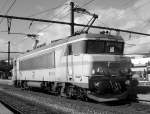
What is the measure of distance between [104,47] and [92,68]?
184 cm

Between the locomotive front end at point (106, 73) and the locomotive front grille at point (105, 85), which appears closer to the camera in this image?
the locomotive front grille at point (105, 85)

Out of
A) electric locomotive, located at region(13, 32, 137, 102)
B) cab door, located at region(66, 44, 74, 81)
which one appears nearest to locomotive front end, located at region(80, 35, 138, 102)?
electric locomotive, located at region(13, 32, 137, 102)

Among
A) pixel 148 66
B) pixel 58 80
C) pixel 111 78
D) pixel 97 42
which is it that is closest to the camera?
pixel 111 78

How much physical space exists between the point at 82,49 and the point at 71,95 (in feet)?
9.52

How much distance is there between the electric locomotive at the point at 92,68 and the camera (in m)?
13.8

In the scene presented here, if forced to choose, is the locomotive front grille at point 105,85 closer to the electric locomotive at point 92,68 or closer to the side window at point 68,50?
the electric locomotive at point 92,68

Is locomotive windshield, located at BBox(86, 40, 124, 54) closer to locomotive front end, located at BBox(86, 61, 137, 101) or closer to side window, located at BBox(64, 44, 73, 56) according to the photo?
locomotive front end, located at BBox(86, 61, 137, 101)

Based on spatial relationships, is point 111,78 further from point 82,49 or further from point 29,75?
point 29,75

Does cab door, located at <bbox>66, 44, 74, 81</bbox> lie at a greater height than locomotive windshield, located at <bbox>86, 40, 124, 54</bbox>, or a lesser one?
lesser

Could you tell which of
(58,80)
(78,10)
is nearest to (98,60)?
(58,80)

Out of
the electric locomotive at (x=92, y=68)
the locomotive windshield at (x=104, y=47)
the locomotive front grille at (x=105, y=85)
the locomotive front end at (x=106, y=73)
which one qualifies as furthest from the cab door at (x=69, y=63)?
the locomotive front grille at (x=105, y=85)

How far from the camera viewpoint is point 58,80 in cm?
1725

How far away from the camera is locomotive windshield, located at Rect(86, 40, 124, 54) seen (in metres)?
14.8

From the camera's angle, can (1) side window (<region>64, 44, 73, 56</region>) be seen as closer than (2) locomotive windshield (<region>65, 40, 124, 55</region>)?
No
